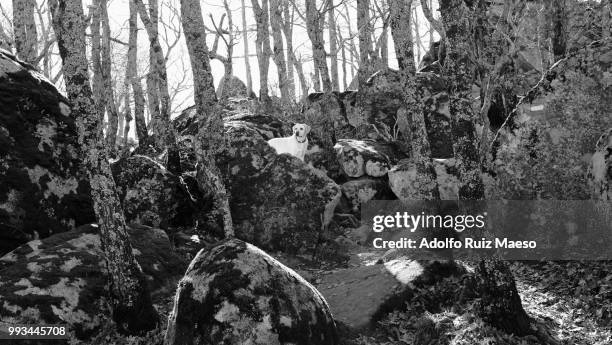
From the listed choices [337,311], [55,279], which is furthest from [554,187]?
[55,279]

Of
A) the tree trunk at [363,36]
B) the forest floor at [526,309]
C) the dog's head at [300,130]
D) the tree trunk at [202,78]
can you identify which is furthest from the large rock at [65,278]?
the tree trunk at [363,36]

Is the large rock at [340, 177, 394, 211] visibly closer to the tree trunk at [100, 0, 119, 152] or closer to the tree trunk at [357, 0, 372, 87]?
the tree trunk at [357, 0, 372, 87]

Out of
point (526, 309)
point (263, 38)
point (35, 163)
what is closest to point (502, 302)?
point (526, 309)

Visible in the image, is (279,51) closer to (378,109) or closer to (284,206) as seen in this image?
(378,109)

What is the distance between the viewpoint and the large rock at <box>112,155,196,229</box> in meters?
11.5

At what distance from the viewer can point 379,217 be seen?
13.5 metres

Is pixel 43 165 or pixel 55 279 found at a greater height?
pixel 43 165

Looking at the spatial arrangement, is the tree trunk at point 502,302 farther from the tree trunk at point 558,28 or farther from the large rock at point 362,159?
Result: the large rock at point 362,159

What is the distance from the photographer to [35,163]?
9062 mm

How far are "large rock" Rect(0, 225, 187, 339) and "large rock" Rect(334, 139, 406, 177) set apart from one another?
721 cm

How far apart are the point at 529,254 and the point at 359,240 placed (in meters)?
4.32

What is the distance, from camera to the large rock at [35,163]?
859 cm

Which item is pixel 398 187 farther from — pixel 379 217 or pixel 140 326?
pixel 140 326

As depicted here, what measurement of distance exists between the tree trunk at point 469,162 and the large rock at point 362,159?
7.81 m
